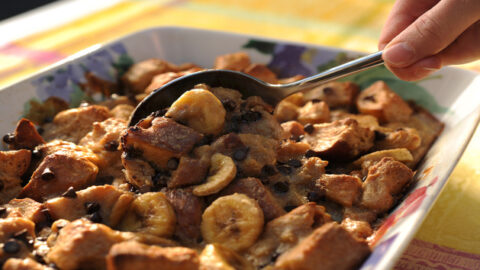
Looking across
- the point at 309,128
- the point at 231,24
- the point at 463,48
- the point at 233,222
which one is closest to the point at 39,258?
the point at 233,222

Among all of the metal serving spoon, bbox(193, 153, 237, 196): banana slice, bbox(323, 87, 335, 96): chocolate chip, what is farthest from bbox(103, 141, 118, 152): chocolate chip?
bbox(323, 87, 335, 96): chocolate chip

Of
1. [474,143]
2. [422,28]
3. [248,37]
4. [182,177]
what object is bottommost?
[474,143]

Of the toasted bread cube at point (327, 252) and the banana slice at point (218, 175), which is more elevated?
the banana slice at point (218, 175)

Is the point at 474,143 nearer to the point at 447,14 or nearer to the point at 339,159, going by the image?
the point at 339,159

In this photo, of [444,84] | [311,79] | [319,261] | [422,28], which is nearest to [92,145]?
[311,79]

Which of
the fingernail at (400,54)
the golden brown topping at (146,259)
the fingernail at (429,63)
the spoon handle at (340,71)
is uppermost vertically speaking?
the fingernail at (400,54)

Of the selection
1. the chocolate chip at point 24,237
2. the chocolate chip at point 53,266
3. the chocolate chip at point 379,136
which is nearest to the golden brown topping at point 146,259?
the chocolate chip at point 53,266

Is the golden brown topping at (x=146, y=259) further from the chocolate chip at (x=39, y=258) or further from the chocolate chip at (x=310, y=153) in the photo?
the chocolate chip at (x=310, y=153)
